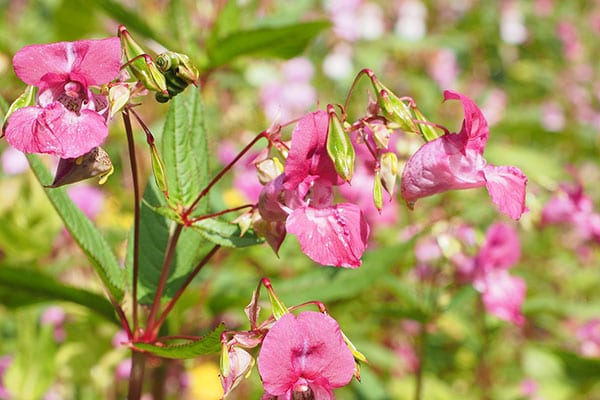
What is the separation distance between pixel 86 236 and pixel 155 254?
0.30ft

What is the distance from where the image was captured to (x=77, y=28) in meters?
2.04

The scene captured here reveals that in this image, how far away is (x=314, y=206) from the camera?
2.60 feet

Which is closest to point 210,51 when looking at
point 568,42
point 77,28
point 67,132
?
point 77,28

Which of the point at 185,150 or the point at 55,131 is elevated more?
the point at 55,131

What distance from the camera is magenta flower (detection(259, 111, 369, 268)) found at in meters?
0.74

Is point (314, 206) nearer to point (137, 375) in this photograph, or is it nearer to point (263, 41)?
A: point (137, 375)

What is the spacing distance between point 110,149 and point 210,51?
929mm

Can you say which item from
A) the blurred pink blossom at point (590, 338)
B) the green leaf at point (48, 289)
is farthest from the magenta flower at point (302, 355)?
the blurred pink blossom at point (590, 338)

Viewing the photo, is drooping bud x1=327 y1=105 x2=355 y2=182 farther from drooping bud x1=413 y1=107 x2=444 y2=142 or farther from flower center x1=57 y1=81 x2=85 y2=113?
flower center x1=57 y1=81 x2=85 y2=113

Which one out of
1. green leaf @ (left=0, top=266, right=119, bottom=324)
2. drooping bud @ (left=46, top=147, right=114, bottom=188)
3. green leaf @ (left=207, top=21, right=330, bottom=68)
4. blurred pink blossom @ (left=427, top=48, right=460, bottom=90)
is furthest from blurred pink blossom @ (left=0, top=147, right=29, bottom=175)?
blurred pink blossom @ (left=427, top=48, right=460, bottom=90)

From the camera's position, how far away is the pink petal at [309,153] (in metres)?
0.76

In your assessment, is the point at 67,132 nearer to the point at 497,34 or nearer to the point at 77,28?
the point at 77,28

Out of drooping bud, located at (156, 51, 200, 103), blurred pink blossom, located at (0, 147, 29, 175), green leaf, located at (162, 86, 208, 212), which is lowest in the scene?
blurred pink blossom, located at (0, 147, 29, 175)

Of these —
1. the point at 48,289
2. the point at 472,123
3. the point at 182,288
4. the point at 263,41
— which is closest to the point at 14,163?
the point at 263,41
